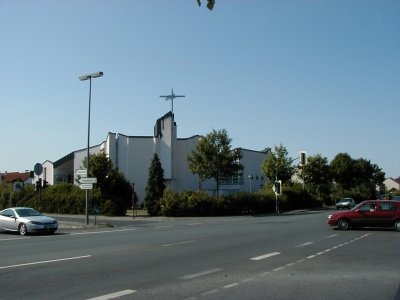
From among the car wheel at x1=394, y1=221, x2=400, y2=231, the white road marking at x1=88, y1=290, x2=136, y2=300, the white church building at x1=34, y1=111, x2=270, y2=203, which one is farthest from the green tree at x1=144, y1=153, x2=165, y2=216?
the white road marking at x1=88, y1=290, x2=136, y2=300

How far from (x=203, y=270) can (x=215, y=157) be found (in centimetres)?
3834

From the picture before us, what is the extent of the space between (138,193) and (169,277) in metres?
55.9

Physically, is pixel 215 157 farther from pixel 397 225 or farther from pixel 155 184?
pixel 397 225

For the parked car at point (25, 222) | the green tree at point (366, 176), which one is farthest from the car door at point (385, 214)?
the green tree at point (366, 176)

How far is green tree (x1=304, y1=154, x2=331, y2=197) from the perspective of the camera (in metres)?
75.4

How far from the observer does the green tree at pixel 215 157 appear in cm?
4984

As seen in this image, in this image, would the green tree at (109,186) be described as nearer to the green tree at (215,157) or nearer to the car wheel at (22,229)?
the green tree at (215,157)

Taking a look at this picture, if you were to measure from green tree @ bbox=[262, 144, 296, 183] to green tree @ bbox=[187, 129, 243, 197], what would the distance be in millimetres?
12743

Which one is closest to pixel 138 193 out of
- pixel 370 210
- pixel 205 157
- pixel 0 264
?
Result: pixel 205 157

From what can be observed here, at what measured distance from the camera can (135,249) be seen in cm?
1634

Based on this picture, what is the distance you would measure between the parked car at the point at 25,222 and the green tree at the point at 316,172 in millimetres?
54005

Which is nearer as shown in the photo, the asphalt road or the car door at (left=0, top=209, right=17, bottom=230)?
the asphalt road

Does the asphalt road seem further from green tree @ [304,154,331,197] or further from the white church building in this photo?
green tree @ [304,154,331,197]

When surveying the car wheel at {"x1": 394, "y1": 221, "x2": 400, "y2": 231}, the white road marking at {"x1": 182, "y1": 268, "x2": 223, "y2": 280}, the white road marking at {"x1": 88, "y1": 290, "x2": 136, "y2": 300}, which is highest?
the car wheel at {"x1": 394, "y1": 221, "x2": 400, "y2": 231}
